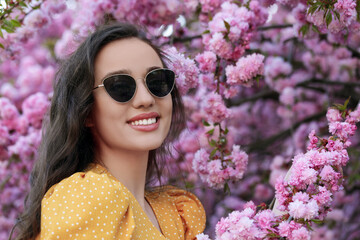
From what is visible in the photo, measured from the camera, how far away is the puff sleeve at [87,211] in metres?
1.53

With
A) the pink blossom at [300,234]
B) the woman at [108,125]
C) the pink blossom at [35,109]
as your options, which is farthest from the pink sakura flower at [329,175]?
the pink blossom at [35,109]

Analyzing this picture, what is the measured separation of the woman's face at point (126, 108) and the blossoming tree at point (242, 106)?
0.32 metres

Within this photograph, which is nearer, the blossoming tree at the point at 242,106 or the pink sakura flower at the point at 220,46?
the blossoming tree at the point at 242,106

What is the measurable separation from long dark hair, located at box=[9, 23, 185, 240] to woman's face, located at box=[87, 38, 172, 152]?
4cm

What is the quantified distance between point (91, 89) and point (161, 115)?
268 mm

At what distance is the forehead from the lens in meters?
1.84

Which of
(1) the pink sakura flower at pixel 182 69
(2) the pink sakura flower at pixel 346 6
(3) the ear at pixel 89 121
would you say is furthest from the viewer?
(1) the pink sakura flower at pixel 182 69

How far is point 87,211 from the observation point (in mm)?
1552

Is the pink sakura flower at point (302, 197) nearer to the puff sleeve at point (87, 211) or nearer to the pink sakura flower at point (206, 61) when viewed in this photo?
the puff sleeve at point (87, 211)

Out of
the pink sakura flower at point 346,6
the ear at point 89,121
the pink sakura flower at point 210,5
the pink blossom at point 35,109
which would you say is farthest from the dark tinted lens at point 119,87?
the pink blossom at point 35,109

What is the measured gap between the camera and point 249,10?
2.59 meters

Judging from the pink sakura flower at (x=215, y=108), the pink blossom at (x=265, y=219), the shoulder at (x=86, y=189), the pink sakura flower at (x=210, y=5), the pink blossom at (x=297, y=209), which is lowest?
the pink blossom at (x=265, y=219)

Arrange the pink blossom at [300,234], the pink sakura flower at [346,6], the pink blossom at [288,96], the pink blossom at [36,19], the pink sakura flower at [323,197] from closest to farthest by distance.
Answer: the pink blossom at [300,234] < the pink sakura flower at [323,197] < the pink sakura flower at [346,6] < the pink blossom at [36,19] < the pink blossom at [288,96]

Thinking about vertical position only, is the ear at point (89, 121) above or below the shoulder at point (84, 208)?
above
